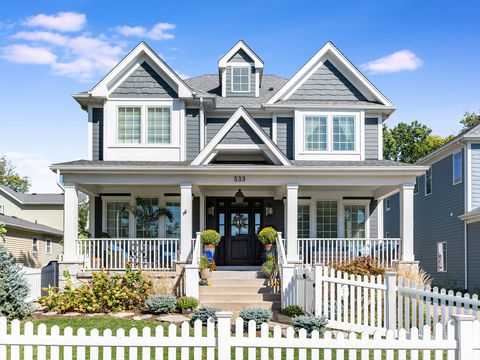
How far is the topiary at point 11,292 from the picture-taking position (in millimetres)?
12656

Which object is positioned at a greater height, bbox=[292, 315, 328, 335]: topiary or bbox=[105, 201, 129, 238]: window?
bbox=[105, 201, 129, 238]: window

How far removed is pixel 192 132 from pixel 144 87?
215cm

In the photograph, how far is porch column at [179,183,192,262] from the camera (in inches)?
629

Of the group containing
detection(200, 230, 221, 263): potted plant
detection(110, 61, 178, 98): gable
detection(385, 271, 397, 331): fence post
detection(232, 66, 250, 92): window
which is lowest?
detection(385, 271, 397, 331): fence post

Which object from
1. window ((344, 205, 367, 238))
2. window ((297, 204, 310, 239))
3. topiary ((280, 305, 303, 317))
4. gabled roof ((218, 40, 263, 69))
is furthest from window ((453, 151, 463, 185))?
topiary ((280, 305, 303, 317))

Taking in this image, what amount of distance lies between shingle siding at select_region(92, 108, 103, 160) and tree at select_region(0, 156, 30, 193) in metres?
46.2

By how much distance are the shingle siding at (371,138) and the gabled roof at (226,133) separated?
4.22 meters

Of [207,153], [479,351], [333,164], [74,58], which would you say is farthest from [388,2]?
[479,351]

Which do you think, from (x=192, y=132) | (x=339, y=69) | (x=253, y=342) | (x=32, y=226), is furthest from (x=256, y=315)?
(x=32, y=226)

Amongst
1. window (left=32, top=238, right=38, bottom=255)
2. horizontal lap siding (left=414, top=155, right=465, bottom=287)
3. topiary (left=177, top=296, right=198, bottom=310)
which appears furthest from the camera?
window (left=32, top=238, right=38, bottom=255)

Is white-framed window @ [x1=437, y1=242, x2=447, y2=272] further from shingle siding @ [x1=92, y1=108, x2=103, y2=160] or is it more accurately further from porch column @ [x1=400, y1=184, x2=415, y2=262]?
shingle siding @ [x1=92, y1=108, x2=103, y2=160]

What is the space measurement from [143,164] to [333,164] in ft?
18.5

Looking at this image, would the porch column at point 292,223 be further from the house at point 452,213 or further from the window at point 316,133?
the house at point 452,213

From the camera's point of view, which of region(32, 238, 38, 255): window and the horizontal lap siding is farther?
region(32, 238, 38, 255): window
